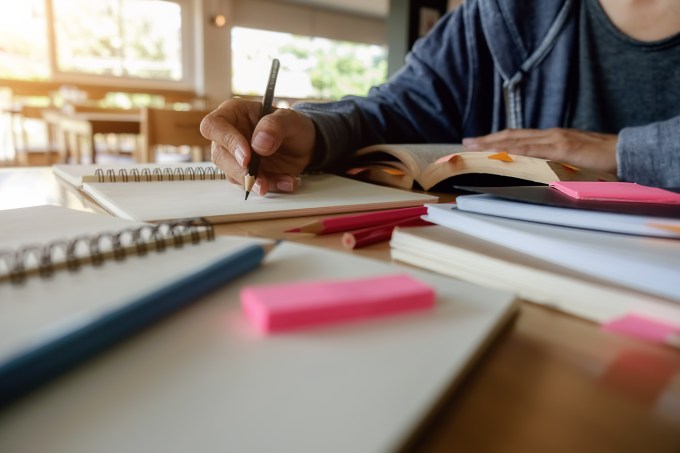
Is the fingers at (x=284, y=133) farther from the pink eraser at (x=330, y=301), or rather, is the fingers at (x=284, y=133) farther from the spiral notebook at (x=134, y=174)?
the pink eraser at (x=330, y=301)

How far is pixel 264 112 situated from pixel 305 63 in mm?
6840

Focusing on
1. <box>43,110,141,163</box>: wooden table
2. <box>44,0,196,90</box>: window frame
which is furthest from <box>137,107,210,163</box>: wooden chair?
<box>44,0,196,90</box>: window frame

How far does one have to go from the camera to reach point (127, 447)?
0.14 m

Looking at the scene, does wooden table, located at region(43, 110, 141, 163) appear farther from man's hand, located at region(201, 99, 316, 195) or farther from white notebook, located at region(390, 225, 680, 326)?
white notebook, located at region(390, 225, 680, 326)

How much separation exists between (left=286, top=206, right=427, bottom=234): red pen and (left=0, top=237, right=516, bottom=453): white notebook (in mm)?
168

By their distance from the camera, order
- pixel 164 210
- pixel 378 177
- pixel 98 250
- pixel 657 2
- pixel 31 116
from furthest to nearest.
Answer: pixel 31 116
pixel 657 2
pixel 378 177
pixel 164 210
pixel 98 250

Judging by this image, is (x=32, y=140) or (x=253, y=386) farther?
(x=32, y=140)

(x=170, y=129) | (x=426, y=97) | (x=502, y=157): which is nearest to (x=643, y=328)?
(x=502, y=157)

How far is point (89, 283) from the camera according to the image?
23cm

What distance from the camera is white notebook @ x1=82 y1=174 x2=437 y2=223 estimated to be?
1.55ft

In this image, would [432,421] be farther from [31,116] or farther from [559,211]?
[31,116]

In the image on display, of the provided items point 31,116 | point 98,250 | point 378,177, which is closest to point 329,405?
point 98,250

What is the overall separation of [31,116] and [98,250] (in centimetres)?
447

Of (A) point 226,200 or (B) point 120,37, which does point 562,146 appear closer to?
(A) point 226,200
